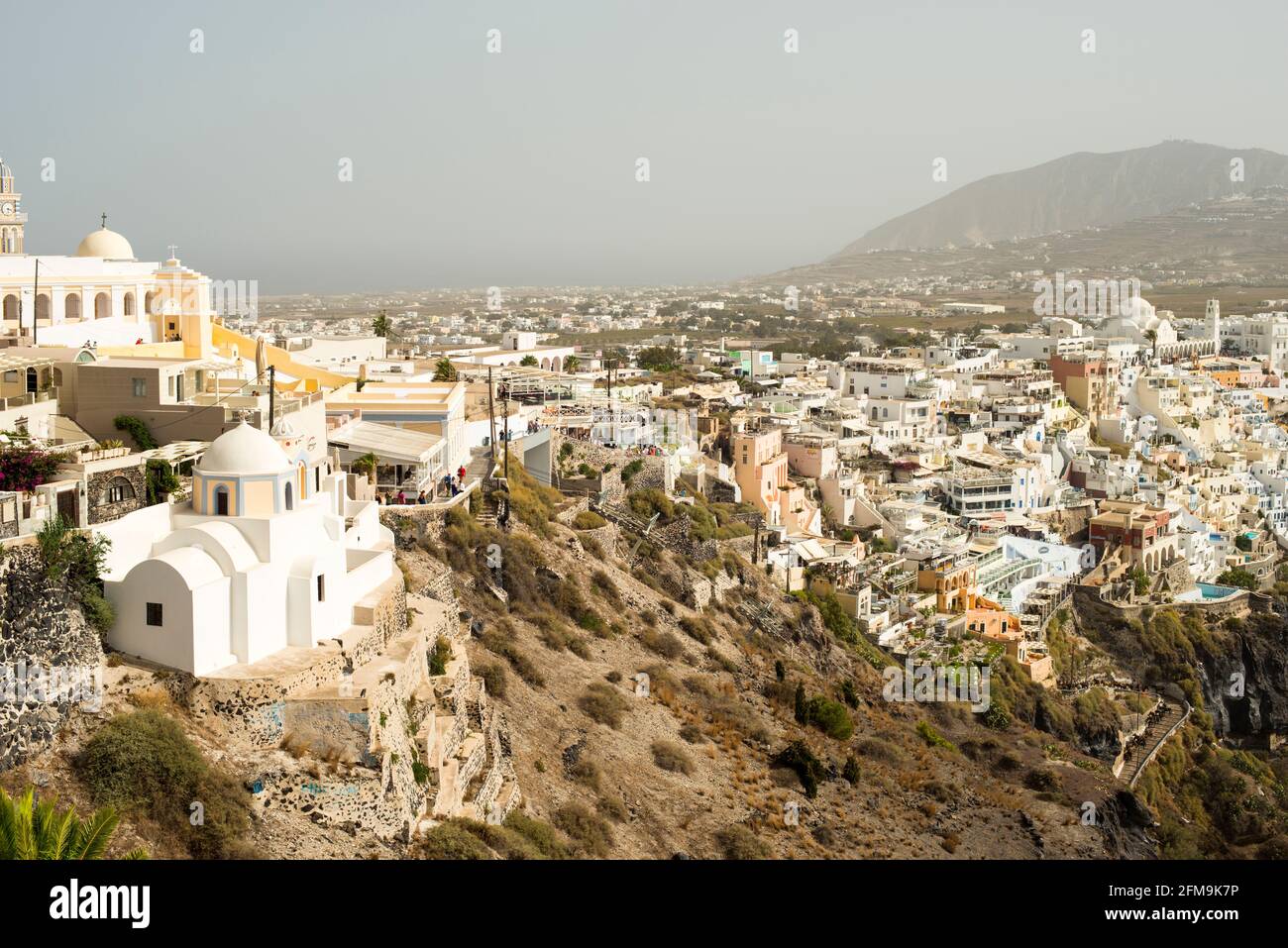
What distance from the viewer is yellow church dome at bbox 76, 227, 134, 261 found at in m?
13.1

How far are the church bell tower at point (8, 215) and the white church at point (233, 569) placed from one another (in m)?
7.04

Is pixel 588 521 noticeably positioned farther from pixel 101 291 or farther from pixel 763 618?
pixel 101 291

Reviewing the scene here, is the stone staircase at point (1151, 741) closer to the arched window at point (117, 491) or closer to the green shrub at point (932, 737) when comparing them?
the green shrub at point (932, 737)

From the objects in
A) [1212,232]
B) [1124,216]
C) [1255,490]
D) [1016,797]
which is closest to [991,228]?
[1124,216]

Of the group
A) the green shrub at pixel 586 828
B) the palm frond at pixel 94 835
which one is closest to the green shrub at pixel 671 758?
the green shrub at pixel 586 828

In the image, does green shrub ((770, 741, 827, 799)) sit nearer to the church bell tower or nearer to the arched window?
the arched window

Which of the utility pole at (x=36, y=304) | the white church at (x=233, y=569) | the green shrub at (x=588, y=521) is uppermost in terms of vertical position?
the utility pole at (x=36, y=304)

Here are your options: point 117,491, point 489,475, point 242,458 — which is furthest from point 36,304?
point 242,458

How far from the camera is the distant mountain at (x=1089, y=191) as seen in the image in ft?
386

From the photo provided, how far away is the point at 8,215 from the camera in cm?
1286

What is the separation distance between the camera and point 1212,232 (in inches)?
3829

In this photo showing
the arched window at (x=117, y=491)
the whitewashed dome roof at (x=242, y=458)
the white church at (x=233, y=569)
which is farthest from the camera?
the arched window at (x=117, y=491)

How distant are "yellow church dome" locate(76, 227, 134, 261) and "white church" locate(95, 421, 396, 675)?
22.3 ft
